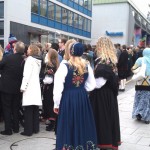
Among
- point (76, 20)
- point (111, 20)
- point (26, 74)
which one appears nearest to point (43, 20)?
point (76, 20)

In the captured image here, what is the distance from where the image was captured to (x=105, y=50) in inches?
204

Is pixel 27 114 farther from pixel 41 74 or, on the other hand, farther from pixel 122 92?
pixel 122 92

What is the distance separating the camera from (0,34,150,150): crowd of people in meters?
4.55

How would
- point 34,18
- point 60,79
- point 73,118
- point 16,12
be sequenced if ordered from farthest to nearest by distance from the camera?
point 34,18 → point 16,12 → point 73,118 → point 60,79

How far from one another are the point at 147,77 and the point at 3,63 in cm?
349

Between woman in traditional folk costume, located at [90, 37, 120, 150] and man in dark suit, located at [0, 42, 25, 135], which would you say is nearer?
woman in traditional folk costume, located at [90, 37, 120, 150]

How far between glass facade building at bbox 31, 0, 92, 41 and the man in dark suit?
23160 millimetres

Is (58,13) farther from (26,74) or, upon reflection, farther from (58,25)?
(26,74)

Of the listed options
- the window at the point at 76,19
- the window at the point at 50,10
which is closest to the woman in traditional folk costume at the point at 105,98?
the window at the point at 50,10

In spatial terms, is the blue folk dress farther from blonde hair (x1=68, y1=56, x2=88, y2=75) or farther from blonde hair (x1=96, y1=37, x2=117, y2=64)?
blonde hair (x1=96, y1=37, x2=117, y2=64)

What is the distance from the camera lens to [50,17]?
3322 centimetres

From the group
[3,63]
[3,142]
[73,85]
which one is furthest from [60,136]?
[3,63]

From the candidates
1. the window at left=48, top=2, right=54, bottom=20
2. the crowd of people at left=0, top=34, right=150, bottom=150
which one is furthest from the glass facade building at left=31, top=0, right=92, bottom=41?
the crowd of people at left=0, top=34, right=150, bottom=150

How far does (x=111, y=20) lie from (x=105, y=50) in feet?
150
